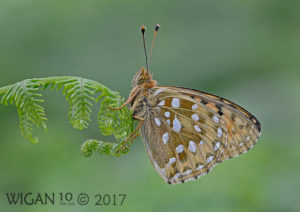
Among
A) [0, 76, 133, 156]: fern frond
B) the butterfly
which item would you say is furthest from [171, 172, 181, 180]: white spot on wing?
[0, 76, 133, 156]: fern frond

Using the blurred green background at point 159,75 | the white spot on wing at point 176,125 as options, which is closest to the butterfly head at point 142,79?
the white spot on wing at point 176,125

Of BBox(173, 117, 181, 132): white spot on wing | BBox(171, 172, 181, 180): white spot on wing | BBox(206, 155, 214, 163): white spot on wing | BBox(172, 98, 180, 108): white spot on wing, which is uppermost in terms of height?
BBox(172, 98, 180, 108): white spot on wing

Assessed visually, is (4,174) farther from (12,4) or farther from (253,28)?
(253,28)

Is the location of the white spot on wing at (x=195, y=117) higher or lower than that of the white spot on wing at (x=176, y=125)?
higher

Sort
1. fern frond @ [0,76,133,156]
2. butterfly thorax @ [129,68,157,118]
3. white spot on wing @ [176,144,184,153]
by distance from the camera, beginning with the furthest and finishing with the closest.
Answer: white spot on wing @ [176,144,184,153] < butterfly thorax @ [129,68,157,118] < fern frond @ [0,76,133,156]

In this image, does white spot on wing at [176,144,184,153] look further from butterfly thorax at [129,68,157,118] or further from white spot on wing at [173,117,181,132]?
butterfly thorax at [129,68,157,118]

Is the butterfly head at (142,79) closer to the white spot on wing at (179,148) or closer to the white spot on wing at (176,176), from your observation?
the white spot on wing at (179,148)
